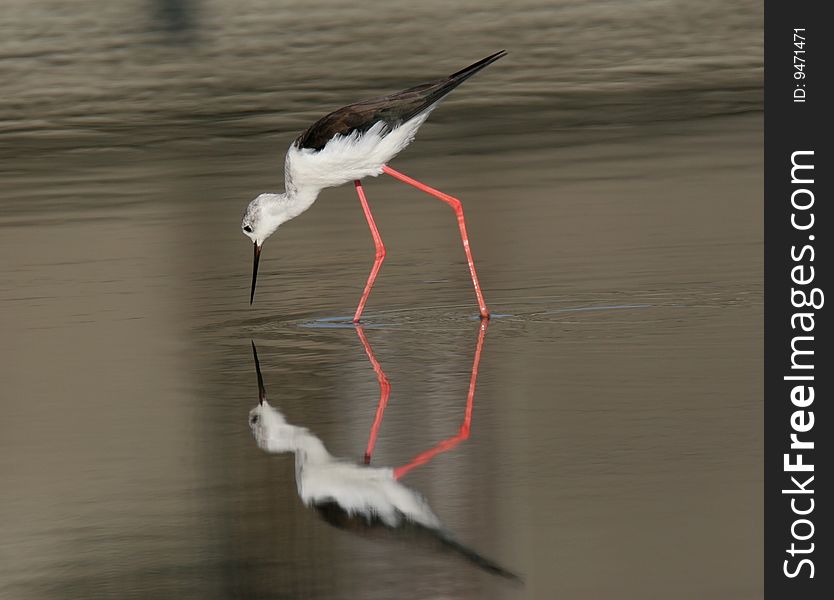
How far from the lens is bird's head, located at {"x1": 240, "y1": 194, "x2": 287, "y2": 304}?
31.9 feet

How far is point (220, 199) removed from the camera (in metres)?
13.1

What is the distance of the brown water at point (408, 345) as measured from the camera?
18.2ft

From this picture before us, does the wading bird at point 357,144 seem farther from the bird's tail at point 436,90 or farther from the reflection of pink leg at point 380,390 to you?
the reflection of pink leg at point 380,390

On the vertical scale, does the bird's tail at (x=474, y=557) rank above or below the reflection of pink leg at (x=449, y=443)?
above

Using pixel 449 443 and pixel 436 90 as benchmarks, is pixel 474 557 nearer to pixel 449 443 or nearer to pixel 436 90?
pixel 449 443

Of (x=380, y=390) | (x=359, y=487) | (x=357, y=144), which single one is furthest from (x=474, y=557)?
(x=357, y=144)

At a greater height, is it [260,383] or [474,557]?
[474,557]

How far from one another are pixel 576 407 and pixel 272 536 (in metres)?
1.69

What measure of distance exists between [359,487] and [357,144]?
11.2 ft

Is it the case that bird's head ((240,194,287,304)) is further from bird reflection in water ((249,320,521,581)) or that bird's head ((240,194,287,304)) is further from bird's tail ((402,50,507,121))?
bird reflection in water ((249,320,521,581))

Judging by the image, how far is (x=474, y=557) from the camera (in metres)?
5.40

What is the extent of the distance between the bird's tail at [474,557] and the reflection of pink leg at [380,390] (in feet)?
3.02

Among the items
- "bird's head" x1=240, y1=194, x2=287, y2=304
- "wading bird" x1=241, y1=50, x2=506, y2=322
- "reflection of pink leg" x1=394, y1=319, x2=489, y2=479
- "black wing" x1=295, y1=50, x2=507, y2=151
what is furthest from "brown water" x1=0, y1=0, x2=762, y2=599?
"black wing" x1=295, y1=50, x2=507, y2=151

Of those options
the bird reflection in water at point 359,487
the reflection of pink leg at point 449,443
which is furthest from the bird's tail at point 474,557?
the reflection of pink leg at point 449,443
